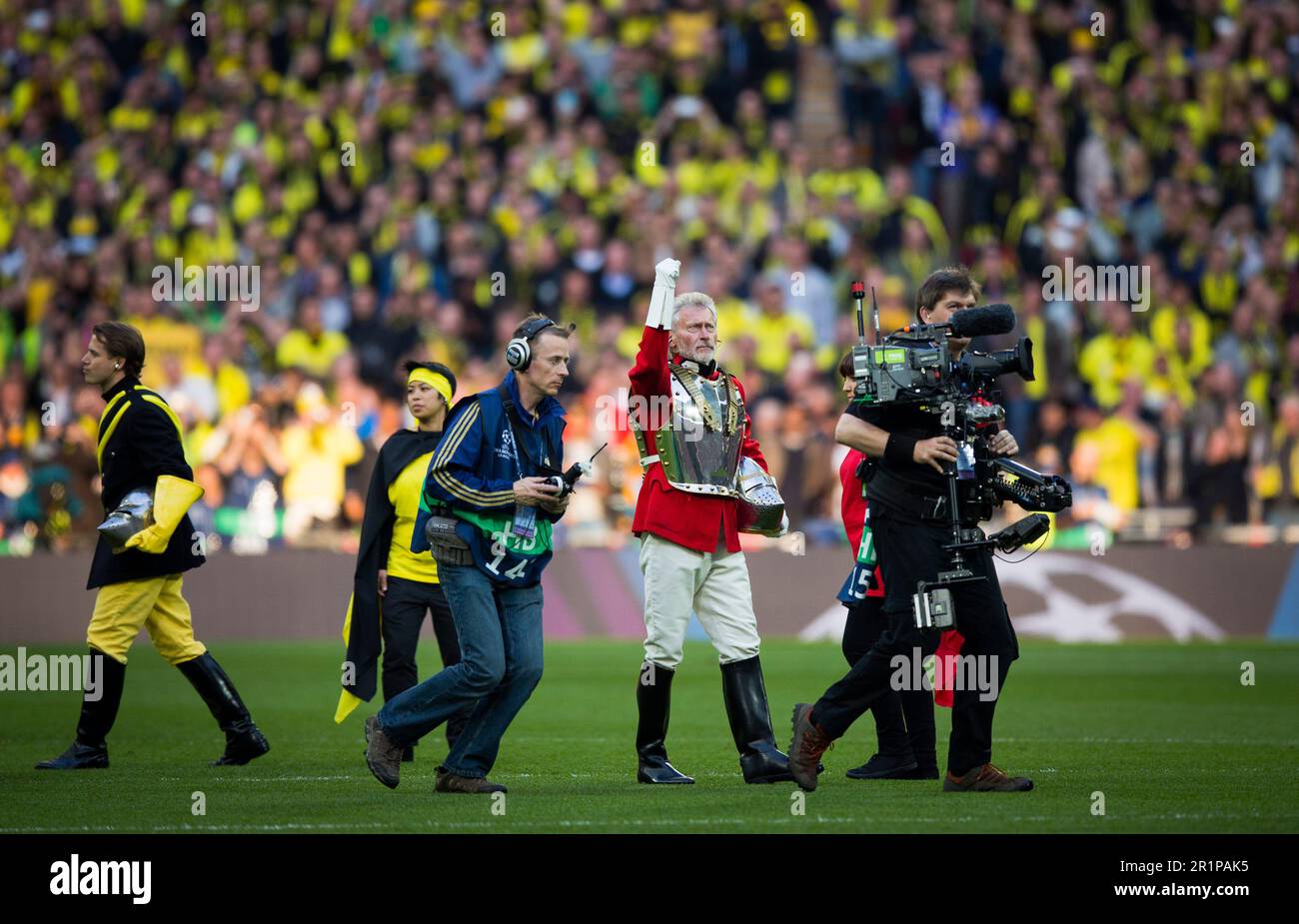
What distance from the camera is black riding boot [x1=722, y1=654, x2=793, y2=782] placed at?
1055 centimetres

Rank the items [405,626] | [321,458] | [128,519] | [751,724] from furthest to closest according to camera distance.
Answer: [321,458] < [405,626] < [128,519] < [751,724]

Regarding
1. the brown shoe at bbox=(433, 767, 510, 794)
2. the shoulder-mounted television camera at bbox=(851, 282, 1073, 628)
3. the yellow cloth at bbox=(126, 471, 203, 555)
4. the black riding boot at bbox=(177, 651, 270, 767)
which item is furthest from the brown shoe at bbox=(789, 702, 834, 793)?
the yellow cloth at bbox=(126, 471, 203, 555)

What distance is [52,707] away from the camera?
15.3 metres

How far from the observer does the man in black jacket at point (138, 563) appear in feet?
37.7

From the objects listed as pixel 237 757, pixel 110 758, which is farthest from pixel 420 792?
pixel 110 758

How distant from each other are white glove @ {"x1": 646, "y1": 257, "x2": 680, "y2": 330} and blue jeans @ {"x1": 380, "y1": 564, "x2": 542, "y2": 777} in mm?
1422

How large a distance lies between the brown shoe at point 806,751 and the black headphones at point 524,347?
217 centimetres

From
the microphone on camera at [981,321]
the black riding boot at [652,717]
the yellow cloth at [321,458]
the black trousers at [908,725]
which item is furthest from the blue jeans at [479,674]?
the yellow cloth at [321,458]

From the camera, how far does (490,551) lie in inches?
390

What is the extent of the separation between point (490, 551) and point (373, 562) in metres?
2.63

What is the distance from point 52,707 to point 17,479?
24.5ft

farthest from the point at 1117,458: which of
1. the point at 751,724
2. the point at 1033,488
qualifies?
the point at 1033,488

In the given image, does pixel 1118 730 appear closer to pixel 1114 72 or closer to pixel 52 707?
pixel 52 707

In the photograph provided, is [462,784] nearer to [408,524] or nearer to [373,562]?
[373,562]
